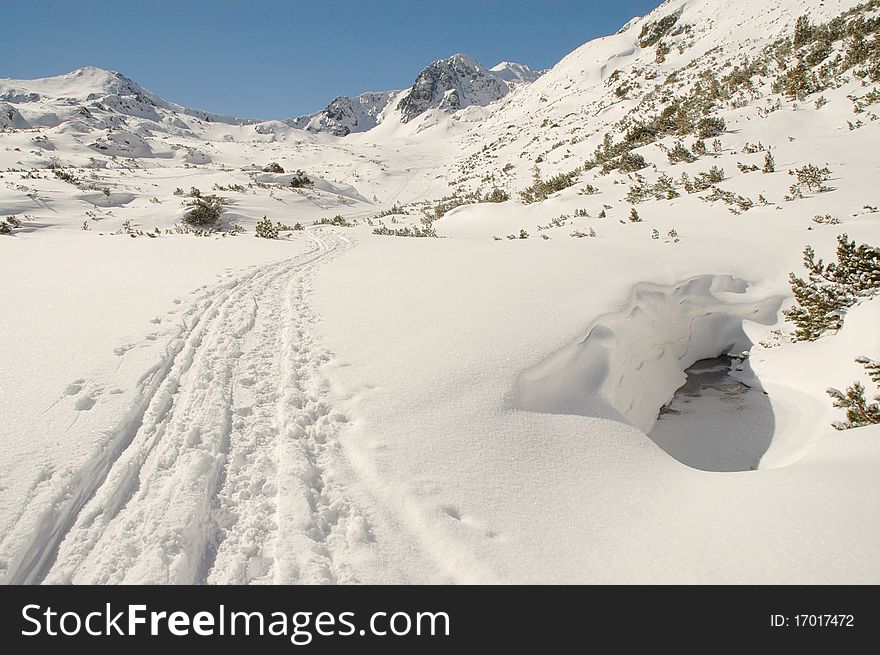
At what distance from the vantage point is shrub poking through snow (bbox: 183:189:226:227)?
51.1ft

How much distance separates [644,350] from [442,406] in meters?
3.13

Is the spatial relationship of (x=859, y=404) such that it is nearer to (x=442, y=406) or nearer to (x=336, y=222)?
(x=442, y=406)

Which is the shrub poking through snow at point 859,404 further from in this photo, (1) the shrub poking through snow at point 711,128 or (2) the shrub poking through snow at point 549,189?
(1) the shrub poking through snow at point 711,128

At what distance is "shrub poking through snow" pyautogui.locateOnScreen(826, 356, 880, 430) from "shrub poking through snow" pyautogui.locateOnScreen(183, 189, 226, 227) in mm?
Answer: 17829

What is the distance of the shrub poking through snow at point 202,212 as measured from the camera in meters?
15.6

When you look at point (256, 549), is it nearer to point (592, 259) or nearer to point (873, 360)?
point (873, 360)

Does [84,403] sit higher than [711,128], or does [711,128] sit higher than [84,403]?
[711,128]

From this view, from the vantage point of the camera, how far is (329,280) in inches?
279

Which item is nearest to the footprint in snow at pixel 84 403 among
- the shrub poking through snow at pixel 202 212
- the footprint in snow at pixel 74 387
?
the footprint in snow at pixel 74 387

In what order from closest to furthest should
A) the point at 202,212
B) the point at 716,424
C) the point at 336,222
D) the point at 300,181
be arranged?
the point at 716,424
the point at 202,212
the point at 336,222
the point at 300,181

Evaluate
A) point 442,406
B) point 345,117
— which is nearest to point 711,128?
point 442,406

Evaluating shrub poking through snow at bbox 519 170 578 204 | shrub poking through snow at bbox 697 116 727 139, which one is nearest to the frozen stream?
shrub poking through snow at bbox 519 170 578 204

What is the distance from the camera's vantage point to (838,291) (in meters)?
4.96

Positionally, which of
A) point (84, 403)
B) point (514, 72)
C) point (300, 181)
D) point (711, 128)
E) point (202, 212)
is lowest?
point (84, 403)
